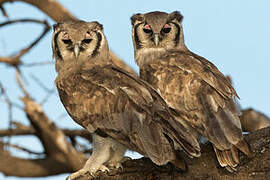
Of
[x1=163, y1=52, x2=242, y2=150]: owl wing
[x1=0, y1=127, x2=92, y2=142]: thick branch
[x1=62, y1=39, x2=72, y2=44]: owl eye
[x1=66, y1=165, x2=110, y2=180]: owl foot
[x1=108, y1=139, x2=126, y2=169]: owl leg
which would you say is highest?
[x1=62, y1=39, x2=72, y2=44]: owl eye

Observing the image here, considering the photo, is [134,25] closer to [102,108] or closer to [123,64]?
[102,108]

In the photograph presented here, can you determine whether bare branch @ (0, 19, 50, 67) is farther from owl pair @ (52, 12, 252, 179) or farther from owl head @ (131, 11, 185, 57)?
owl pair @ (52, 12, 252, 179)

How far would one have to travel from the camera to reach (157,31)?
20.8ft

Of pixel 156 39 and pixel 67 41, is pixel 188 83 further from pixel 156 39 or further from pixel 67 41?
pixel 67 41

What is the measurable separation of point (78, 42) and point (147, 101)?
1067 mm

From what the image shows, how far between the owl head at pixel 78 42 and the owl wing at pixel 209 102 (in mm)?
772

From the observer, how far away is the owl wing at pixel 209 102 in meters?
5.08

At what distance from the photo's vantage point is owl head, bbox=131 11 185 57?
6.34 m

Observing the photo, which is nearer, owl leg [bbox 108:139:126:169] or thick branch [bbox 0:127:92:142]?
owl leg [bbox 108:139:126:169]

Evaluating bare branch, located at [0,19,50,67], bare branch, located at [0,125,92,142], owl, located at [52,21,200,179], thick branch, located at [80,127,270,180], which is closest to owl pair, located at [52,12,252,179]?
owl, located at [52,21,200,179]

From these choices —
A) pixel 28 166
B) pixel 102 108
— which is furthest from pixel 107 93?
pixel 28 166

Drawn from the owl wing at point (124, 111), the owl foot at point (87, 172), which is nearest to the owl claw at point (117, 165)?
the owl foot at point (87, 172)

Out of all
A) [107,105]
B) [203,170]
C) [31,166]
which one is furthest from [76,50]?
[31,166]

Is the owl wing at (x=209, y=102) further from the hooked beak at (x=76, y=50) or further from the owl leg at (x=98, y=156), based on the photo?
the hooked beak at (x=76, y=50)
